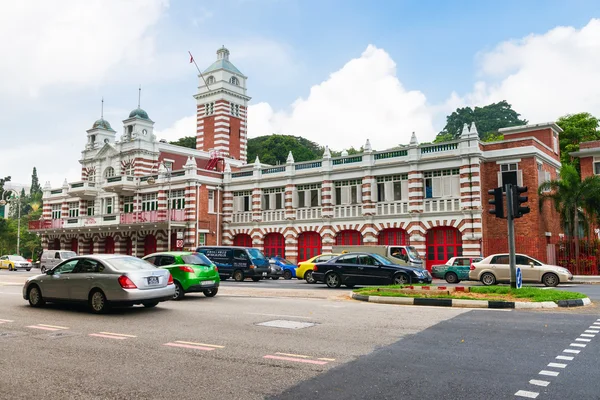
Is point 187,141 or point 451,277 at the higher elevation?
point 187,141

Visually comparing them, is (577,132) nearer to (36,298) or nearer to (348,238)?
(348,238)

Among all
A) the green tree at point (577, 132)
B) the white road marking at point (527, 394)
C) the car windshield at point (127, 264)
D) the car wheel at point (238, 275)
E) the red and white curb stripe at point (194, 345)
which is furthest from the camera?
the green tree at point (577, 132)

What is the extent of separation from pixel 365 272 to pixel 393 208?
14207 mm

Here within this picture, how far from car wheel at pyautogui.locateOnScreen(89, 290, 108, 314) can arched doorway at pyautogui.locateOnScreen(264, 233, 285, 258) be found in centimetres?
2786

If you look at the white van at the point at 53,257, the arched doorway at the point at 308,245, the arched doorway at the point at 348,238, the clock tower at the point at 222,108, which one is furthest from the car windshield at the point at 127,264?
the clock tower at the point at 222,108

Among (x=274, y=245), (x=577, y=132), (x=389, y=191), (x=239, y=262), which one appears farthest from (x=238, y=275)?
(x=577, y=132)

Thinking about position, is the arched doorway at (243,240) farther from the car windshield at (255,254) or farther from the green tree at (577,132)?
the green tree at (577,132)

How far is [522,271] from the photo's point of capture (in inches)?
853

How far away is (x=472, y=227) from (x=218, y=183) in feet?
71.7

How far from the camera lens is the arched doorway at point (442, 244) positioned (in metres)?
31.8

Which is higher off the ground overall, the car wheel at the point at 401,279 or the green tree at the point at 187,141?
the green tree at the point at 187,141

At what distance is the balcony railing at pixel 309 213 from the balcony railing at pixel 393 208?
4792 mm

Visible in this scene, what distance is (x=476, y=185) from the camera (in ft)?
101

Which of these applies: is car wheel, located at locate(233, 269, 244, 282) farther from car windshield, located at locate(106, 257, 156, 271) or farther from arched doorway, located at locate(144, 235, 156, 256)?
arched doorway, located at locate(144, 235, 156, 256)
